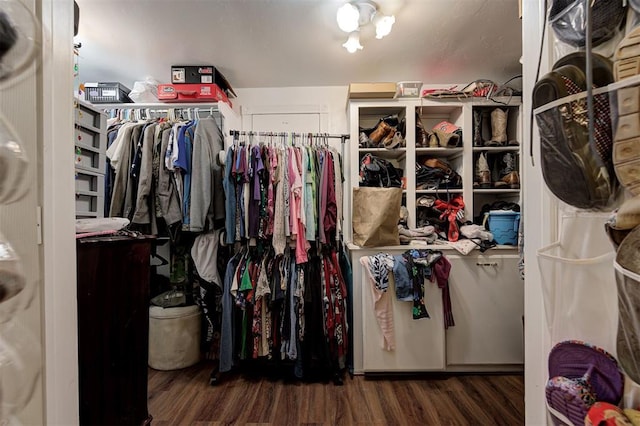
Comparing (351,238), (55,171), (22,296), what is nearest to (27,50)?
(55,171)

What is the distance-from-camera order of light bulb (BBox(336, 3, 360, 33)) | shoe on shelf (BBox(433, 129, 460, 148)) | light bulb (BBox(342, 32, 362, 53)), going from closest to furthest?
light bulb (BBox(336, 3, 360, 33)) → light bulb (BBox(342, 32, 362, 53)) → shoe on shelf (BBox(433, 129, 460, 148))

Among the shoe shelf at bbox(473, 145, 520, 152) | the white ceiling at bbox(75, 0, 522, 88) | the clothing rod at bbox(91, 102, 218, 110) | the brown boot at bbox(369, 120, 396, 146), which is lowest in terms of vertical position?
the shoe shelf at bbox(473, 145, 520, 152)

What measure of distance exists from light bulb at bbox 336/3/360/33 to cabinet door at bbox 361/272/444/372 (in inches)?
65.1

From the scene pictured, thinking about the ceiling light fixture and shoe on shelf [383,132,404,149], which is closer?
the ceiling light fixture

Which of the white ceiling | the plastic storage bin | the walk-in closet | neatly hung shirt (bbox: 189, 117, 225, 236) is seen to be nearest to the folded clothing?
the walk-in closet

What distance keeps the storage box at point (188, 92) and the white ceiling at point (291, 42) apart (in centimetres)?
19

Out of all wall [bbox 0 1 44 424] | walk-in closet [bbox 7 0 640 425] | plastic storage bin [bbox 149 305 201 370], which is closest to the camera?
wall [bbox 0 1 44 424]

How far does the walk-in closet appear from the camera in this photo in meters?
0.73

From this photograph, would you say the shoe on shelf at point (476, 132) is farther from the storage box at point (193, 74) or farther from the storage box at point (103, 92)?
the storage box at point (103, 92)

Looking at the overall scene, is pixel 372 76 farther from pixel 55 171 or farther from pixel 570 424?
pixel 570 424

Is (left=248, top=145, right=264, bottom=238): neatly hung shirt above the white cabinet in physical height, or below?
above

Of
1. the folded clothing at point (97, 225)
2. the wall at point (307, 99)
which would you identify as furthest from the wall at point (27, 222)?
the wall at point (307, 99)

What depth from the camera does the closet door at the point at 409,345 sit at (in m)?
1.72

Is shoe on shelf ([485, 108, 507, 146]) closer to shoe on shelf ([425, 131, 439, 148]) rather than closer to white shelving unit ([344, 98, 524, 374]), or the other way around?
shoe on shelf ([425, 131, 439, 148])
